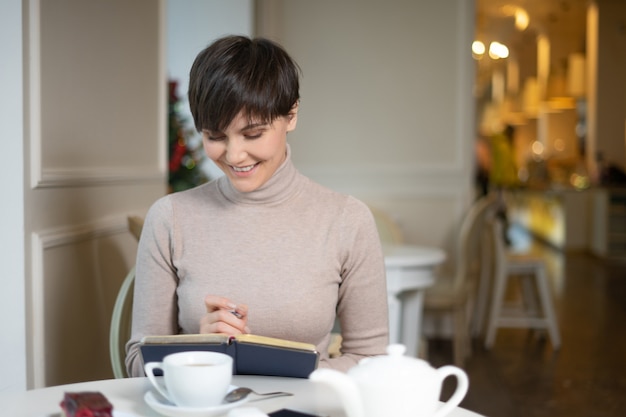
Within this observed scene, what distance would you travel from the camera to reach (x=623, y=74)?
38.5 ft

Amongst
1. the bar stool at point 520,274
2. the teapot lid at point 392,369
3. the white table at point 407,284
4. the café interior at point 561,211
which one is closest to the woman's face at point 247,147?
the teapot lid at point 392,369

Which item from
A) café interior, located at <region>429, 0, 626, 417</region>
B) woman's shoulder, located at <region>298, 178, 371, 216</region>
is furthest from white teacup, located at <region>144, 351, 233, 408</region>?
café interior, located at <region>429, 0, 626, 417</region>

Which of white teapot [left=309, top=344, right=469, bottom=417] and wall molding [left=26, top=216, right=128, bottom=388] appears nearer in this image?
white teapot [left=309, top=344, right=469, bottom=417]

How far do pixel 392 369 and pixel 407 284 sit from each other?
2.71 meters

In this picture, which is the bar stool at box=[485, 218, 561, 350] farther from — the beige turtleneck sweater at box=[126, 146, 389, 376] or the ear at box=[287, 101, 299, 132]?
the ear at box=[287, 101, 299, 132]

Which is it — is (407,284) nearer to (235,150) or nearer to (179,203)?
(179,203)

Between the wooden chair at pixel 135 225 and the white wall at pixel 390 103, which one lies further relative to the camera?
the white wall at pixel 390 103

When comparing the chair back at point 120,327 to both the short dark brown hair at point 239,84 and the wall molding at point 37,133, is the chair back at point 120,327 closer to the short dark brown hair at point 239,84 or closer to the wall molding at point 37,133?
the wall molding at point 37,133

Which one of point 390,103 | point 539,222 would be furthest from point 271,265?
point 539,222

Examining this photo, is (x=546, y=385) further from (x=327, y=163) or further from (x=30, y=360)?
(x=30, y=360)

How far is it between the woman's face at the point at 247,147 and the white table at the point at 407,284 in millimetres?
1931

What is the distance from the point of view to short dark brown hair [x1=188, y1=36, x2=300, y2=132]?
1558 millimetres

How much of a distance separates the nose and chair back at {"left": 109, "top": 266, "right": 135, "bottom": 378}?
1.68ft

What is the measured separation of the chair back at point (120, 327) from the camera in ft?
6.11
